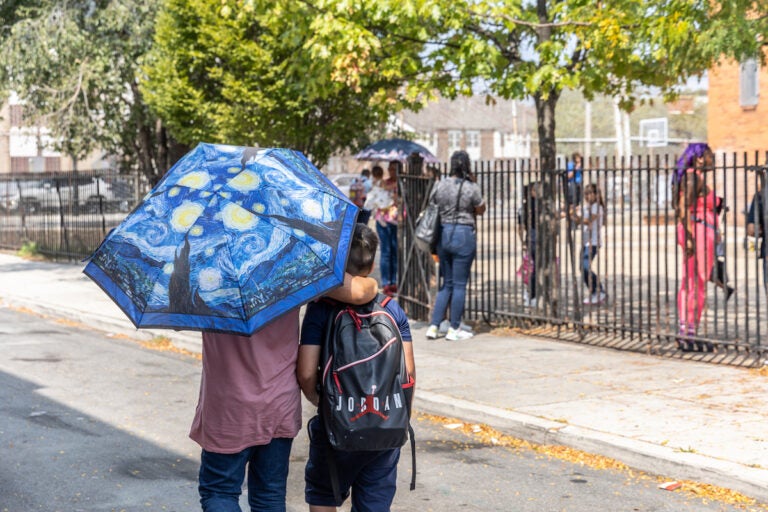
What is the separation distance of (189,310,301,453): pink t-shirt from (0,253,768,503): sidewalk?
3096mm

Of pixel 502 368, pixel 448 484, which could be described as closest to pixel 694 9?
pixel 502 368

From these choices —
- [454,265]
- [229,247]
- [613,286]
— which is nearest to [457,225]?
[454,265]

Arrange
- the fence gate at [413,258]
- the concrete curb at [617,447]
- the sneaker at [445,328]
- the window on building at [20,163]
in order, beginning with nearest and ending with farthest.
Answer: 1. the concrete curb at [617,447]
2. the sneaker at [445,328]
3. the fence gate at [413,258]
4. the window on building at [20,163]

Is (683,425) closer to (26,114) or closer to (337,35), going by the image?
(337,35)

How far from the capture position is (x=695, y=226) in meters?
9.85

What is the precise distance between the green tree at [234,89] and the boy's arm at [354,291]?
11417 millimetres

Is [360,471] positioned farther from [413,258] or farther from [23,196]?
[23,196]

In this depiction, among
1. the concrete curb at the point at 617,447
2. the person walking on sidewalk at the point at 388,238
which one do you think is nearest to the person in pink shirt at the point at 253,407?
the concrete curb at the point at 617,447

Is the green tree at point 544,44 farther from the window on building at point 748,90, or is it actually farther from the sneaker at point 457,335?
the window on building at point 748,90

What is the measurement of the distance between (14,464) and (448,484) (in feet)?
8.71

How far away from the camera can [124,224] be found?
4.04 meters

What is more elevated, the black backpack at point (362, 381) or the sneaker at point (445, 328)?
the black backpack at point (362, 381)

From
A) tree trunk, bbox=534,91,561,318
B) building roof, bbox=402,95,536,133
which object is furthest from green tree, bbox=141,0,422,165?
building roof, bbox=402,95,536,133

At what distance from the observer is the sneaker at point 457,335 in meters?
11.4
